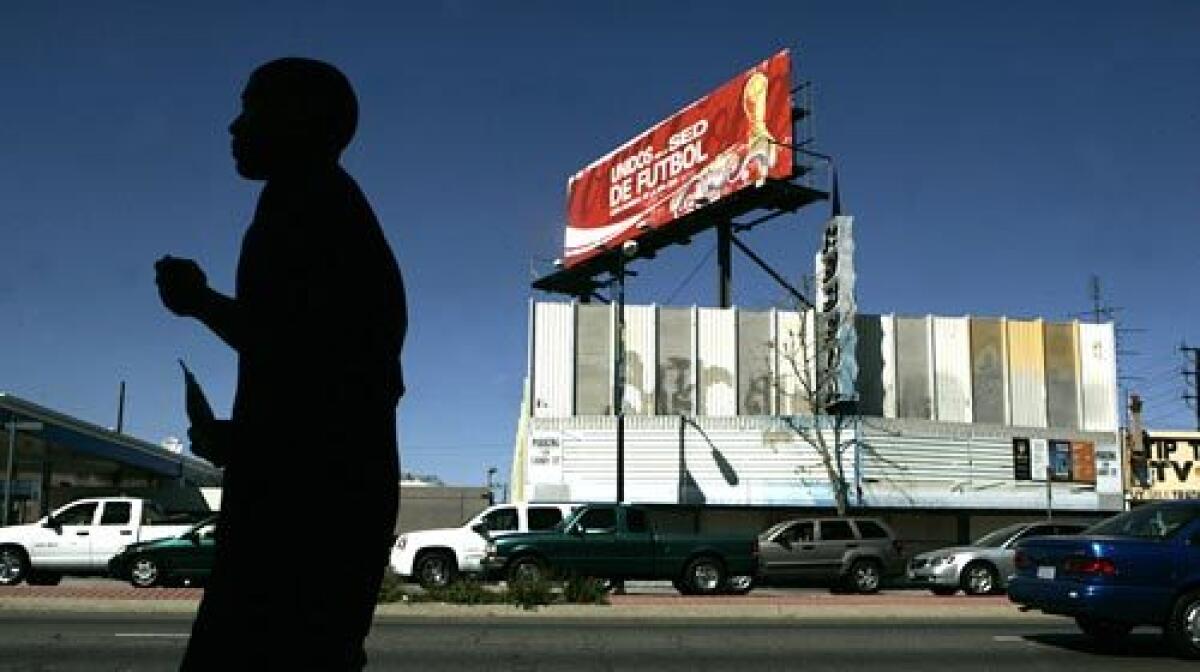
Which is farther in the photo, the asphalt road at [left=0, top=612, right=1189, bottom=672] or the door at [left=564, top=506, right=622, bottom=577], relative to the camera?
the door at [left=564, top=506, right=622, bottom=577]

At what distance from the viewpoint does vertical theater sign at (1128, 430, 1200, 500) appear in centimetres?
3972

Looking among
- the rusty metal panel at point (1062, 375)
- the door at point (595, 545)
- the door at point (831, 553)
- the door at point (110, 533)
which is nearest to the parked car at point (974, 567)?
the door at point (831, 553)

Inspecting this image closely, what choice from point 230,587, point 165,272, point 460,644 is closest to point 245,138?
point 165,272

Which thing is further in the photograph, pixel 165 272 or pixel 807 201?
pixel 807 201

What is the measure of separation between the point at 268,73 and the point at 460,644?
1033 centimetres

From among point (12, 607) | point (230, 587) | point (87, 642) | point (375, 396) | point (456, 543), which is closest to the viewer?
point (230, 587)

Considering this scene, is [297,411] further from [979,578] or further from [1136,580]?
[979,578]

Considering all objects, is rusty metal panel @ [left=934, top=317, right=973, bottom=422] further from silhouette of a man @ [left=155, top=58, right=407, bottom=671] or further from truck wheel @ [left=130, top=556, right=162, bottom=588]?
silhouette of a man @ [left=155, top=58, right=407, bottom=671]

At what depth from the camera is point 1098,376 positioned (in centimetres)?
4006

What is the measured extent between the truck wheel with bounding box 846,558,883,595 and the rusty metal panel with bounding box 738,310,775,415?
519 inches

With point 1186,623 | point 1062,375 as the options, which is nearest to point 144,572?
point 1186,623

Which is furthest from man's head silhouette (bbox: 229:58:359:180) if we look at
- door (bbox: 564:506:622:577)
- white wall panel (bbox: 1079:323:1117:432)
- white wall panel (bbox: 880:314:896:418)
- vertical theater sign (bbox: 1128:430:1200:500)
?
vertical theater sign (bbox: 1128:430:1200:500)

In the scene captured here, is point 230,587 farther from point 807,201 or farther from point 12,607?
point 807,201

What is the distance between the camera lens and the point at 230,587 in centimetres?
234
